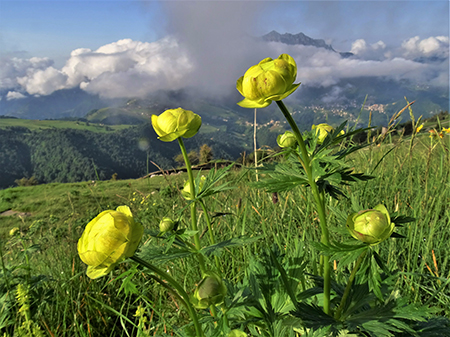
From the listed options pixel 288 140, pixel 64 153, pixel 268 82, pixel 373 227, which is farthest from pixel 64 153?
pixel 373 227

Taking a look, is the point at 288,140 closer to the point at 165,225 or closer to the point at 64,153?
the point at 165,225

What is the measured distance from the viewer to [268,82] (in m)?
0.54

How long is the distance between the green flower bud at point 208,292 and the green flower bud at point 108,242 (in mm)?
163

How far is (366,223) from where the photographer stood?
53cm

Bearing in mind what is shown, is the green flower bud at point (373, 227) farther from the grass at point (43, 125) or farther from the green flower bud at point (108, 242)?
the grass at point (43, 125)

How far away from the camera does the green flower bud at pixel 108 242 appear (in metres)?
0.51

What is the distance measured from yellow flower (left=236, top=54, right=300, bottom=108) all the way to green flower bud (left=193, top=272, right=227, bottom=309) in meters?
0.36

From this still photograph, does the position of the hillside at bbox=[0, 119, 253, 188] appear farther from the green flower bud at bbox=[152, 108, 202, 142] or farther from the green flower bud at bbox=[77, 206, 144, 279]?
the green flower bud at bbox=[77, 206, 144, 279]

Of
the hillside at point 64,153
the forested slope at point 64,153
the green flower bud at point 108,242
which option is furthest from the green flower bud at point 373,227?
the forested slope at point 64,153

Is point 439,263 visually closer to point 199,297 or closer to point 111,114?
point 199,297

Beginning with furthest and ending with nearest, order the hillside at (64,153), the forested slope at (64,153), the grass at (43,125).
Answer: the grass at (43,125) → the forested slope at (64,153) → the hillside at (64,153)

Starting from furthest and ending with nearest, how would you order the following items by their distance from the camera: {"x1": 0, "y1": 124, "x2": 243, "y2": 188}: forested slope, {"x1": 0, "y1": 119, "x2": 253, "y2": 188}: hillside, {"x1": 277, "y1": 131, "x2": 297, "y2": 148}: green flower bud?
{"x1": 0, "y1": 124, "x2": 243, "y2": 188}: forested slope
{"x1": 0, "y1": 119, "x2": 253, "y2": 188}: hillside
{"x1": 277, "y1": 131, "x2": 297, "y2": 148}: green flower bud

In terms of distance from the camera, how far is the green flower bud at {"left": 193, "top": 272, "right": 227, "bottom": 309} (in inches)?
22.6

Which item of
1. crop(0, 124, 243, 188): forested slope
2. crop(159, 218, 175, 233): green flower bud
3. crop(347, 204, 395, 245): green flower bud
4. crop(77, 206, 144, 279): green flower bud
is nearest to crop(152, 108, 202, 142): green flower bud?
crop(159, 218, 175, 233): green flower bud
